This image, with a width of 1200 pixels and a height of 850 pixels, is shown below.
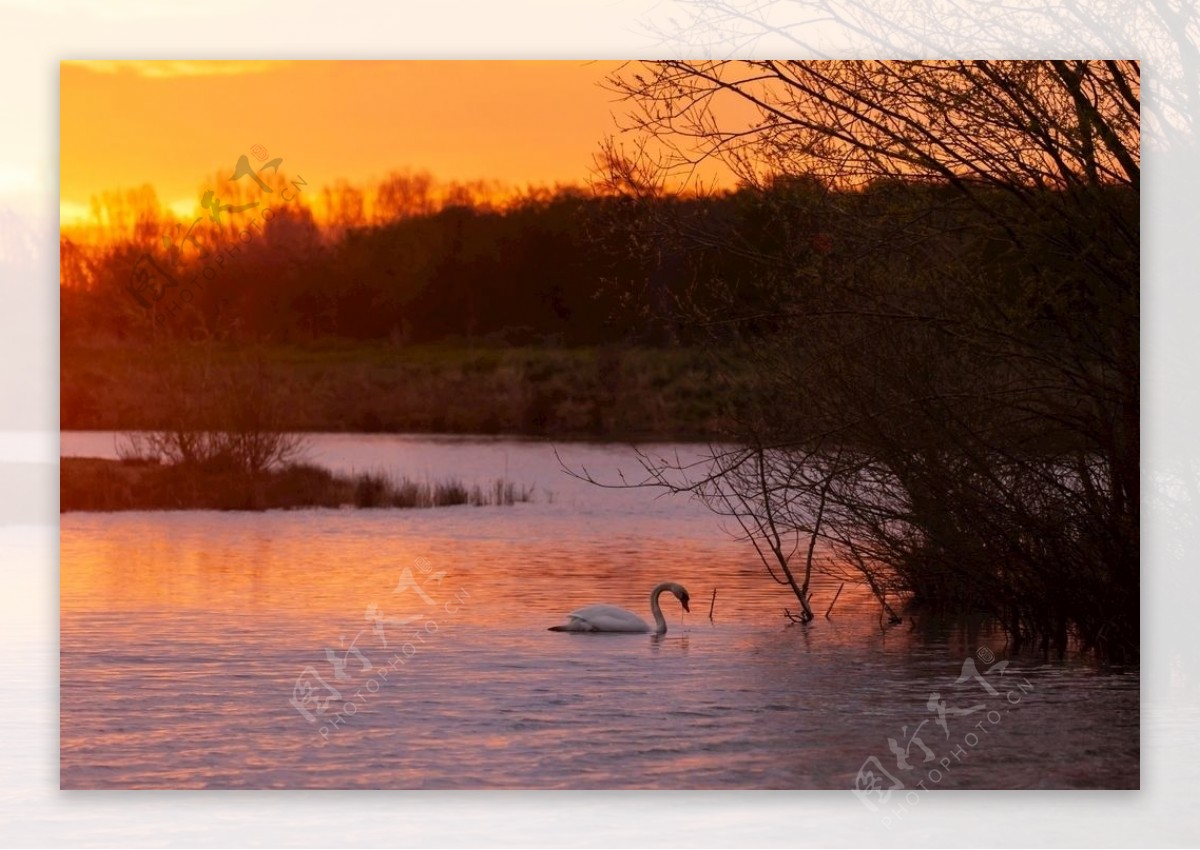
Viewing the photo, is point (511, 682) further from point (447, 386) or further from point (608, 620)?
point (447, 386)

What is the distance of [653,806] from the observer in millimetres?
7523

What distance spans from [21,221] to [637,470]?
9.20m

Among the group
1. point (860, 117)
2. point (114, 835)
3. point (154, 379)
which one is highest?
point (860, 117)

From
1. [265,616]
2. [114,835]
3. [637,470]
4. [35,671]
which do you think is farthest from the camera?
[637,470]

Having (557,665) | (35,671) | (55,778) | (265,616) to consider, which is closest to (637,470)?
(265,616)

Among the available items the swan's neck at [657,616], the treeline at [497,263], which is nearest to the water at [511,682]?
the swan's neck at [657,616]

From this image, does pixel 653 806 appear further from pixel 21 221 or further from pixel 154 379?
pixel 154 379

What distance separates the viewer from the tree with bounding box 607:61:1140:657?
8.65 meters

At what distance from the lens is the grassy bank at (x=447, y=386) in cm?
1293

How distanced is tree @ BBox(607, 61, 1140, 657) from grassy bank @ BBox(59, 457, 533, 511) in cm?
730

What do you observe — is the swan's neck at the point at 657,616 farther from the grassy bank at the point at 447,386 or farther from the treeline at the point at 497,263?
the treeline at the point at 497,263

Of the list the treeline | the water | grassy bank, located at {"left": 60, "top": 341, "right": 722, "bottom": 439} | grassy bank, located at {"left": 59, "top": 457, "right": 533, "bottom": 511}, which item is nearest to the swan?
the water

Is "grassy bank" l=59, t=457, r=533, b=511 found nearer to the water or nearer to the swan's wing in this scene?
the water

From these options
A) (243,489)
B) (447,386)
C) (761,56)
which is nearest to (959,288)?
(761,56)
